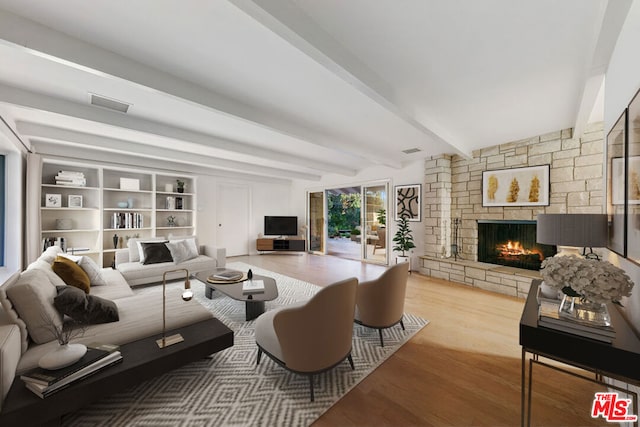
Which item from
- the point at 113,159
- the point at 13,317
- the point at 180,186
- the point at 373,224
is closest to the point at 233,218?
the point at 180,186

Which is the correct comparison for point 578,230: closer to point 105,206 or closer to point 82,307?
point 82,307

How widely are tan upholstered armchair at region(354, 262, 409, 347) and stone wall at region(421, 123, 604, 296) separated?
8.56 feet

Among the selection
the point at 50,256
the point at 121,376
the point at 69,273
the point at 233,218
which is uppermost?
the point at 233,218

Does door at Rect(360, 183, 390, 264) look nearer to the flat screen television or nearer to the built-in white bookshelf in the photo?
the flat screen television

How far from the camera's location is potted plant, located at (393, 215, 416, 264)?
17.4 feet

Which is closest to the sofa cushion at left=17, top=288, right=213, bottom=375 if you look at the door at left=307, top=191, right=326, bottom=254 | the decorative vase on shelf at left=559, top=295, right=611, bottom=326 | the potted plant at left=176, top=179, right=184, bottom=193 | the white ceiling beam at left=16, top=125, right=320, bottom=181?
the decorative vase on shelf at left=559, top=295, right=611, bottom=326

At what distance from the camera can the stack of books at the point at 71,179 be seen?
438 cm

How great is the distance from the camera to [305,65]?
2.07m

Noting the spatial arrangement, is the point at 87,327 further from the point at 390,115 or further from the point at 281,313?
the point at 390,115

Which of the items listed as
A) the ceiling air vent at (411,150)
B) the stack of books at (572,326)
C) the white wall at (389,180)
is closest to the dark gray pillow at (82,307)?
the stack of books at (572,326)

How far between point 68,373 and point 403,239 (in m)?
5.04

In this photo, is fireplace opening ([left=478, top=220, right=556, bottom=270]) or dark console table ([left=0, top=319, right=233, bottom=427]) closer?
dark console table ([left=0, top=319, right=233, bottom=427])

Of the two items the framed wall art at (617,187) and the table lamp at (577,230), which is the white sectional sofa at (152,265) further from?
the framed wall art at (617,187)

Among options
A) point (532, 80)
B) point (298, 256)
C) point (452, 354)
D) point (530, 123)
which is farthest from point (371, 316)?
point (298, 256)
